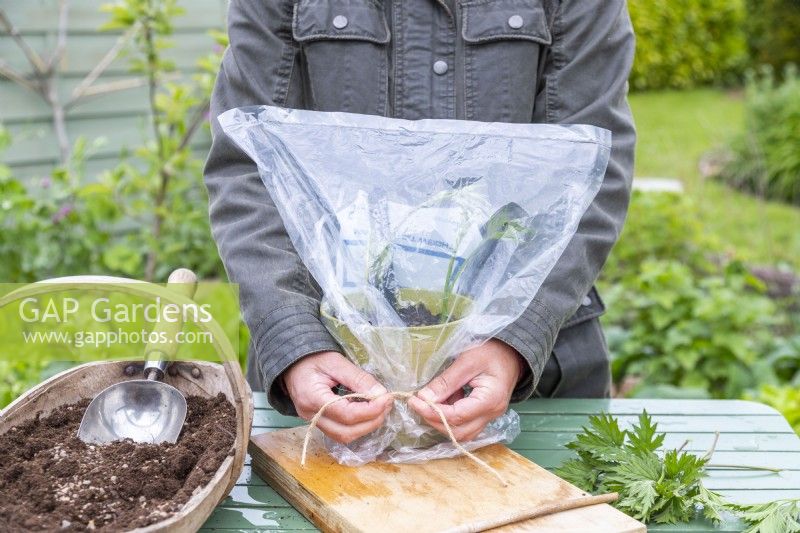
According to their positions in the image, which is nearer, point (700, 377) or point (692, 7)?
point (700, 377)

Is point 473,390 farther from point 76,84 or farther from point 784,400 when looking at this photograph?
point 76,84

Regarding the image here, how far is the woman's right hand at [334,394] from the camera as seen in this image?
4.82ft

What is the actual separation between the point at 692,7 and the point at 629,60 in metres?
11.9

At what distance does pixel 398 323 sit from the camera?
1.51m

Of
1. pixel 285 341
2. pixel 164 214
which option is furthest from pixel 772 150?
pixel 285 341

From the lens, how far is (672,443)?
1.76 meters

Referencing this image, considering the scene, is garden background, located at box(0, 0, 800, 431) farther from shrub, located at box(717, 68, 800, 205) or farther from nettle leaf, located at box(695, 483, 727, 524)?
nettle leaf, located at box(695, 483, 727, 524)

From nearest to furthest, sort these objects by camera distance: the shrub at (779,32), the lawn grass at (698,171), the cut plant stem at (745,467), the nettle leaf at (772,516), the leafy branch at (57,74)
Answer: the nettle leaf at (772,516), the cut plant stem at (745,467), the leafy branch at (57,74), the lawn grass at (698,171), the shrub at (779,32)

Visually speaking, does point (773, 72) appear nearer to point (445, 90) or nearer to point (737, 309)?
point (737, 309)

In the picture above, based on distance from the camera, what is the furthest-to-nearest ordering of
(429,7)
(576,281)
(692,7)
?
(692,7)
(429,7)
(576,281)

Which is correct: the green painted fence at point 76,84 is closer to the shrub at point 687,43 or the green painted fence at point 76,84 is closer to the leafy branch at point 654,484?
the leafy branch at point 654,484

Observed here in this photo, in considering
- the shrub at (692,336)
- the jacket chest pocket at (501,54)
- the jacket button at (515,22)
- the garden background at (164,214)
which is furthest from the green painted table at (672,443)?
the shrub at (692,336)

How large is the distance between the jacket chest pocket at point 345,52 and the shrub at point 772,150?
6.09 metres

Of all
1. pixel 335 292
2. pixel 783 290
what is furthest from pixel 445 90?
pixel 783 290
